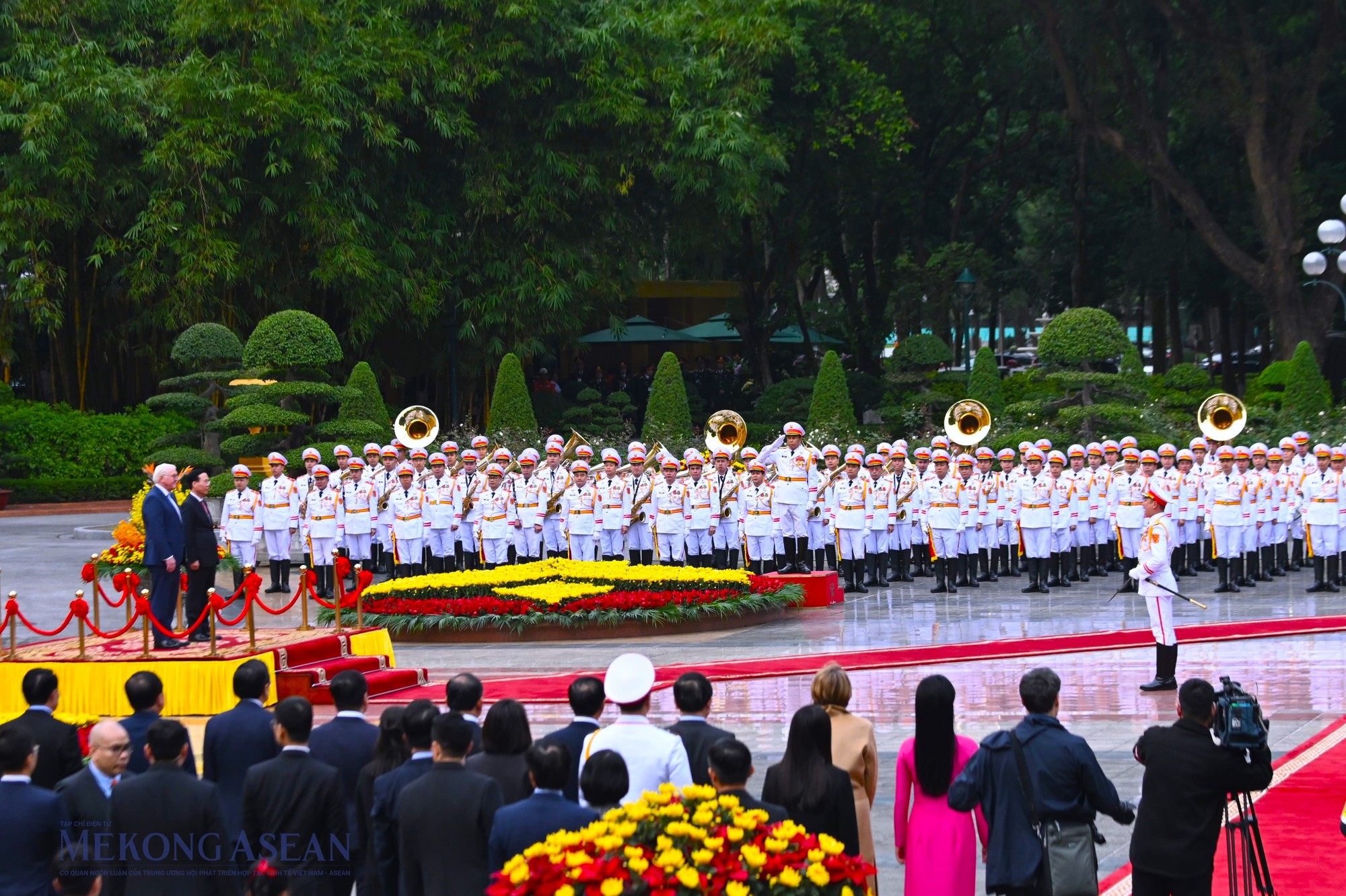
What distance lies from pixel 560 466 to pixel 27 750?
15392 millimetres

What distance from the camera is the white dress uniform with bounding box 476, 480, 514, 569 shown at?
2055 cm

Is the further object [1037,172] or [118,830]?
[1037,172]

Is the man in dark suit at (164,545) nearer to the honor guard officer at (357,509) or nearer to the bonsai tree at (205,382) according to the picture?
the honor guard officer at (357,509)

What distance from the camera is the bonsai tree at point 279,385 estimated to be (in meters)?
22.6

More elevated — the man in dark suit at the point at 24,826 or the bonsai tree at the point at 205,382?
the bonsai tree at the point at 205,382

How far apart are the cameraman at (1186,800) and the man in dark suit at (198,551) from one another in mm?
8882

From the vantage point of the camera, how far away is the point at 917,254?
39781mm

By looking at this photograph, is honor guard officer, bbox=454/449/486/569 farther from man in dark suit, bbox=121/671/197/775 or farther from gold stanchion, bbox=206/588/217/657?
man in dark suit, bbox=121/671/197/775

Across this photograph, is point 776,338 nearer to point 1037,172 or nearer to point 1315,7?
point 1037,172

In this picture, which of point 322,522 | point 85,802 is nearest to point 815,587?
point 322,522

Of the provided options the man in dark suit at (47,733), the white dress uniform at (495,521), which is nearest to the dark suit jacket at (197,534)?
the man in dark suit at (47,733)

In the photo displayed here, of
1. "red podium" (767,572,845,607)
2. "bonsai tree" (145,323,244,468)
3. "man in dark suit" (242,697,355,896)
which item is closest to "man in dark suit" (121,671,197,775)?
"man in dark suit" (242,697,355,896)

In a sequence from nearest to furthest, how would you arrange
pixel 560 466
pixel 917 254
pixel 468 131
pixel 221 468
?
pixel 560 466
pixel 221 468
pixel 468 131
pixel 917 254

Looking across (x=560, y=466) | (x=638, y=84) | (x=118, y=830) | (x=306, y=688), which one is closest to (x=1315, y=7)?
(x=638, y=84)
